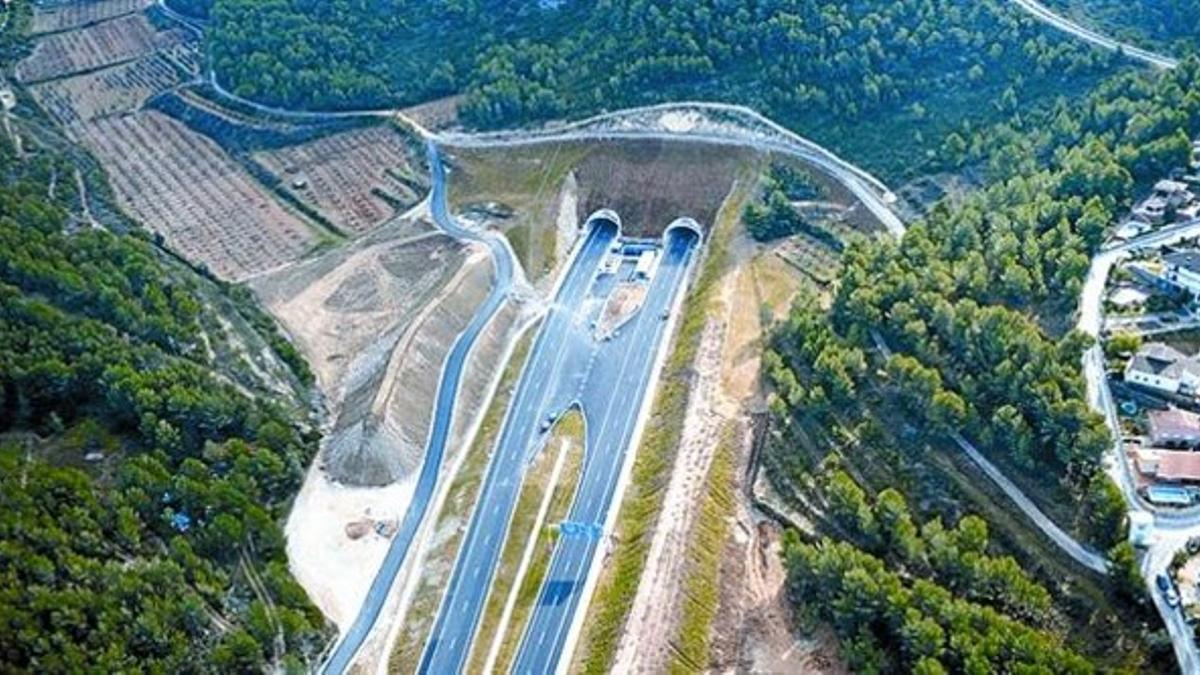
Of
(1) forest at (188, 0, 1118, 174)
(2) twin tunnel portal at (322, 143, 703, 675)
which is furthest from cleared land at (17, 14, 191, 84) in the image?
(2) twin tunnel portal at (322, 143, 703, 675)

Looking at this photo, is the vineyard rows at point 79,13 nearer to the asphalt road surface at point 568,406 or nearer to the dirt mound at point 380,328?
the dirt mound at point 380,328

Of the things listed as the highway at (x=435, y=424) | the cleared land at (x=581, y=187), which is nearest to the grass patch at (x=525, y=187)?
the cleared land at (x=581, y=187)

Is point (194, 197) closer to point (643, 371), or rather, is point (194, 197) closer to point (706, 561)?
point (643, 371)

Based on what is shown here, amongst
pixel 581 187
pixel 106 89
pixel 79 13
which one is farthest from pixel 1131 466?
pixel 79 13

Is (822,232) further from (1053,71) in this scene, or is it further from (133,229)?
(133,229)

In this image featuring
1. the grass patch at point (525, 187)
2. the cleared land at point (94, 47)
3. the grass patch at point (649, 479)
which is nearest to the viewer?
the grass patch at point (649, 479)
